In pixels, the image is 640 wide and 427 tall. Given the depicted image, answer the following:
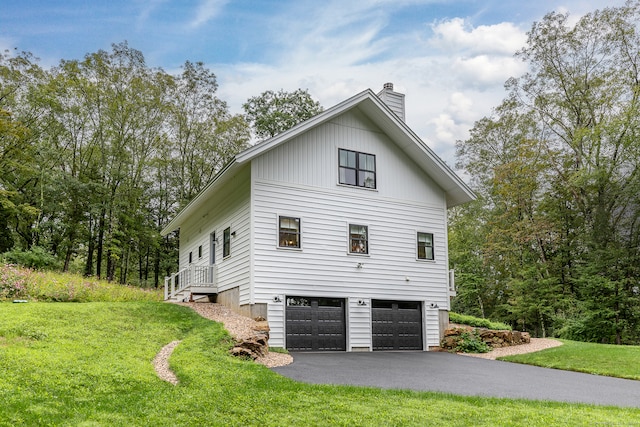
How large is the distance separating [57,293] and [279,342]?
744 centimetres

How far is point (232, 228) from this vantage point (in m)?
16.9

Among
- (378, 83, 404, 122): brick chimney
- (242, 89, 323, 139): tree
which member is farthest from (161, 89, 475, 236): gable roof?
(242, 89, 323, 139): tree

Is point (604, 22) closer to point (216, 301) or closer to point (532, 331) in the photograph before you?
point (532, 331)

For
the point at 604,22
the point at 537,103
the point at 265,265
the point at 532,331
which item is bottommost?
the point at 532,331

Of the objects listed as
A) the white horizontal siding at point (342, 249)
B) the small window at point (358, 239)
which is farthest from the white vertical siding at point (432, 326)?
the small window at point (358, 239)

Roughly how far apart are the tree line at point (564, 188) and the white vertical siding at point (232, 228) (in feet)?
52.3

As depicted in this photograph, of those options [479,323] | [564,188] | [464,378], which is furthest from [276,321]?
[564,188]

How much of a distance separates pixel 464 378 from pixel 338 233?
261 inches

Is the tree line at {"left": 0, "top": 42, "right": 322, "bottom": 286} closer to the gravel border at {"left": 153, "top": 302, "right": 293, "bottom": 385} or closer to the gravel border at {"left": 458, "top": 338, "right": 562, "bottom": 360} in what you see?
the gravel border at {"left": 153, "top": 302, "right": 293, "bottom": 385}

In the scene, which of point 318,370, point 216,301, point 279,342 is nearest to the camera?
point 318,370

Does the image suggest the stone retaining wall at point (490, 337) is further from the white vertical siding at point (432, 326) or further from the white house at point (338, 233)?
the white house at point (338, 233)

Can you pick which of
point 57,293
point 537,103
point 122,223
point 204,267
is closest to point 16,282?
point 57,293

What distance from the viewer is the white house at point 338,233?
1531cm

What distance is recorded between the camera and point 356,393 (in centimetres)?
827
